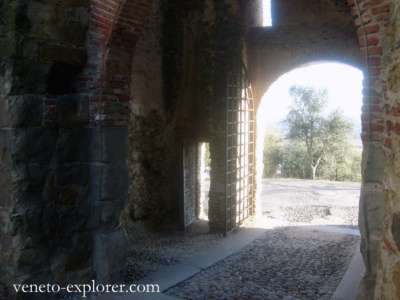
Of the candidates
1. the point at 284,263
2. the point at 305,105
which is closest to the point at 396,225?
the point at 284,263

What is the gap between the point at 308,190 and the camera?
13.2 meters

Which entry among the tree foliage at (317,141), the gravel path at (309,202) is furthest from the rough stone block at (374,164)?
the tree foliage at (317,141)

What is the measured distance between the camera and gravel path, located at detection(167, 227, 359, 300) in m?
4.76

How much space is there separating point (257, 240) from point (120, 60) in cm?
429

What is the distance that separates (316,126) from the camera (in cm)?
2206

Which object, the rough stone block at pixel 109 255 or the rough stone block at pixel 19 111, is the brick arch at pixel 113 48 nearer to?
the rough stone block at pixel 19 111

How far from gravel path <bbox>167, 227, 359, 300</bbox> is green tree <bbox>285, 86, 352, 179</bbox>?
1514 centimetres

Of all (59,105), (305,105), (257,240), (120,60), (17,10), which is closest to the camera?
(17,10)

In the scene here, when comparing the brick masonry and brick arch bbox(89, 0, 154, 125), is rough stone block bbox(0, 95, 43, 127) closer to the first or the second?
the brick masonry

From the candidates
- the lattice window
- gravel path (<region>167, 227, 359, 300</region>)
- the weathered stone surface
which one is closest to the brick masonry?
the weathered stone surface

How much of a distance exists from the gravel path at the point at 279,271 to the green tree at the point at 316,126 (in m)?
15.1

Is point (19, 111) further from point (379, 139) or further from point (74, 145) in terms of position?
point (379, 139)

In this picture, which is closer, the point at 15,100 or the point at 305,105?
the point at 15,100

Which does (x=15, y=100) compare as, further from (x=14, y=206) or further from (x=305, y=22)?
(x=305, y=22)
